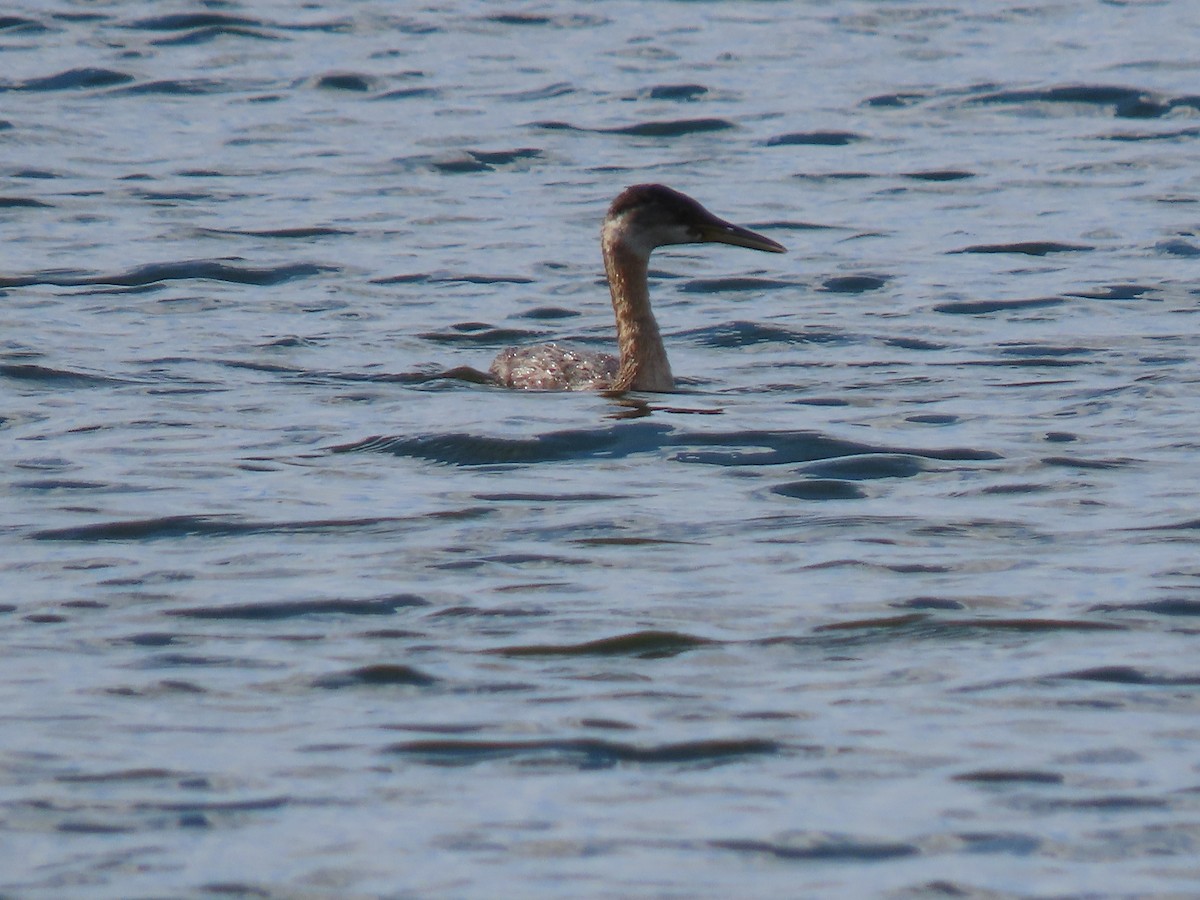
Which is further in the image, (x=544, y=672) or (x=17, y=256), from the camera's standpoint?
(x=17, y=256)

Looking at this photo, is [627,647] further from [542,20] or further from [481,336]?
[542,20]

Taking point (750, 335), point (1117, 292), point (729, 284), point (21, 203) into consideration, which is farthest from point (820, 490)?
point (21, 203)

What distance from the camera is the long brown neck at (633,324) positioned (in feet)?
38.4

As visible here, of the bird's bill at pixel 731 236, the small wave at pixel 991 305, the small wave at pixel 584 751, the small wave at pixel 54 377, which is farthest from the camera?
the small wave at pixel 991 305

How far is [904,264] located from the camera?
1450 cm

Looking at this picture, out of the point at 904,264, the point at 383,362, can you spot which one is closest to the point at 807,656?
the point at 383,362

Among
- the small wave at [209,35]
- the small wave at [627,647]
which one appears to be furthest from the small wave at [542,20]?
the small wave at [627,647]

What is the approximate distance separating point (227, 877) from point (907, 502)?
418cm

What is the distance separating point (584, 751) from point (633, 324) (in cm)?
596

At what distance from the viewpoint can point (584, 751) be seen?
6176mm

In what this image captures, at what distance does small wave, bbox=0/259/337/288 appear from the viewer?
13.9m

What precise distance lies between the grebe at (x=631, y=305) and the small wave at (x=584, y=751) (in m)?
5.42

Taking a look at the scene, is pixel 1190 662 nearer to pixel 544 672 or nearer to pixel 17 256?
pixel 544 672

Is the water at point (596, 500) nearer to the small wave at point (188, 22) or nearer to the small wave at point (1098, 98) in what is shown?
the small wave at point (1098, 98)
